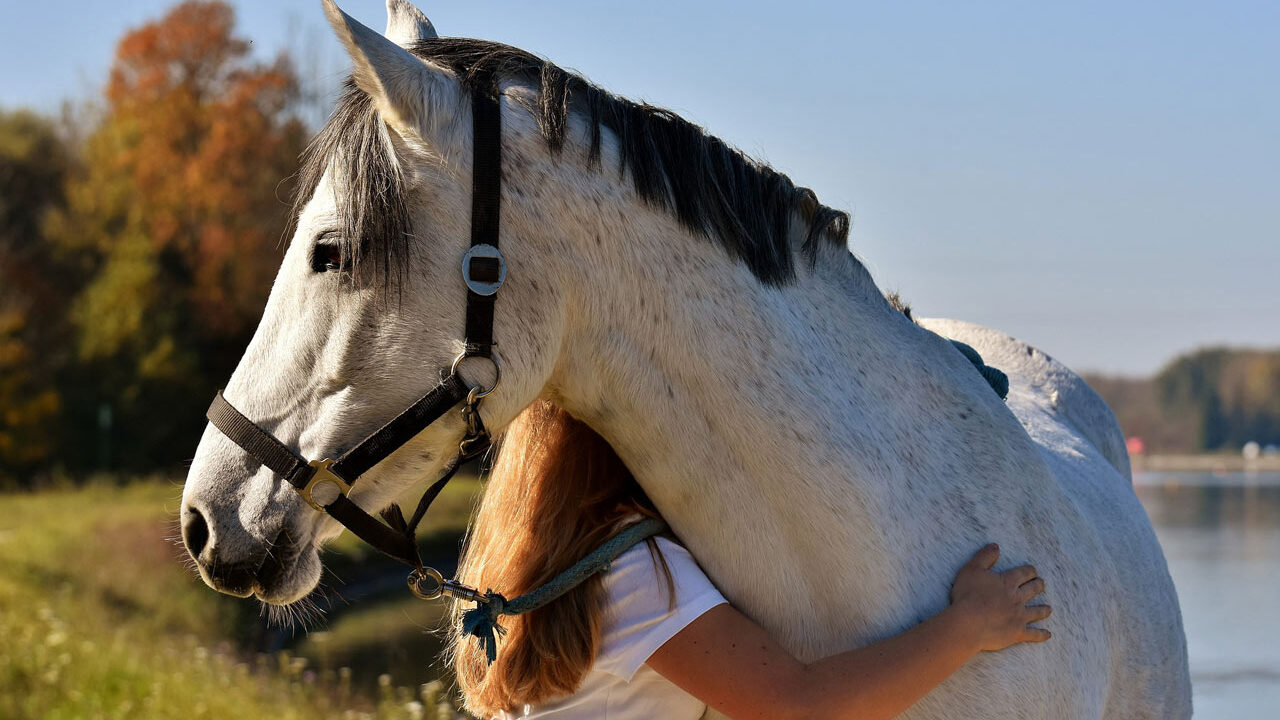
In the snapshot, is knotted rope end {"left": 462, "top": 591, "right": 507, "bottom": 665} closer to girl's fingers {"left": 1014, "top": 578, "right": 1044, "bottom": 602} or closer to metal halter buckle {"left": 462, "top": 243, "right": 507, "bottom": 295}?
metal halter buckle {"left": 462, "top": 243, "right": 507, "bottom": 295}

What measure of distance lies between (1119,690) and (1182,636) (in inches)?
18.9

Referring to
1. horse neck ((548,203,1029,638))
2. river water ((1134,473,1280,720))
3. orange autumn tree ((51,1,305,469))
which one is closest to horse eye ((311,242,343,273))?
horse neck ((548,203,1029,638))

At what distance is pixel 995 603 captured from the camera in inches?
76.5

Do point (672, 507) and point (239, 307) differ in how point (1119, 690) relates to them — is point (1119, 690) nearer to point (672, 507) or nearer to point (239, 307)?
point (672, 507)

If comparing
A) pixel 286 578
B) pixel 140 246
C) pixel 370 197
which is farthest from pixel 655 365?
pixel 140 246

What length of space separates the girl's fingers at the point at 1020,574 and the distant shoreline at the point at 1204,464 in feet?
97.1

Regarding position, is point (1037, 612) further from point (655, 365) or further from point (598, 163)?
point (598, 163)

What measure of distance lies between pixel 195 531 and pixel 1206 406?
3299cm

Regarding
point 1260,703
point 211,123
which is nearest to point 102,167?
point 211,123

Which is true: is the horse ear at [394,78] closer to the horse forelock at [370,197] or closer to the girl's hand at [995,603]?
the horse forelock at [370,197]

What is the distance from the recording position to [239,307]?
97.3 feet

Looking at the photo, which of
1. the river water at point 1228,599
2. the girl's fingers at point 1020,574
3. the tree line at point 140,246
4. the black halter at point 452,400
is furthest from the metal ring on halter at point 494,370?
the tree line at point 140,246

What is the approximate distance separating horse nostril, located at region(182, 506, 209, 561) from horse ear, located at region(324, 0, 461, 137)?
735 mm

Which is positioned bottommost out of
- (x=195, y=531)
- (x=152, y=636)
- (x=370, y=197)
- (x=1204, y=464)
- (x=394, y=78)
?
(x=152, y=636)
